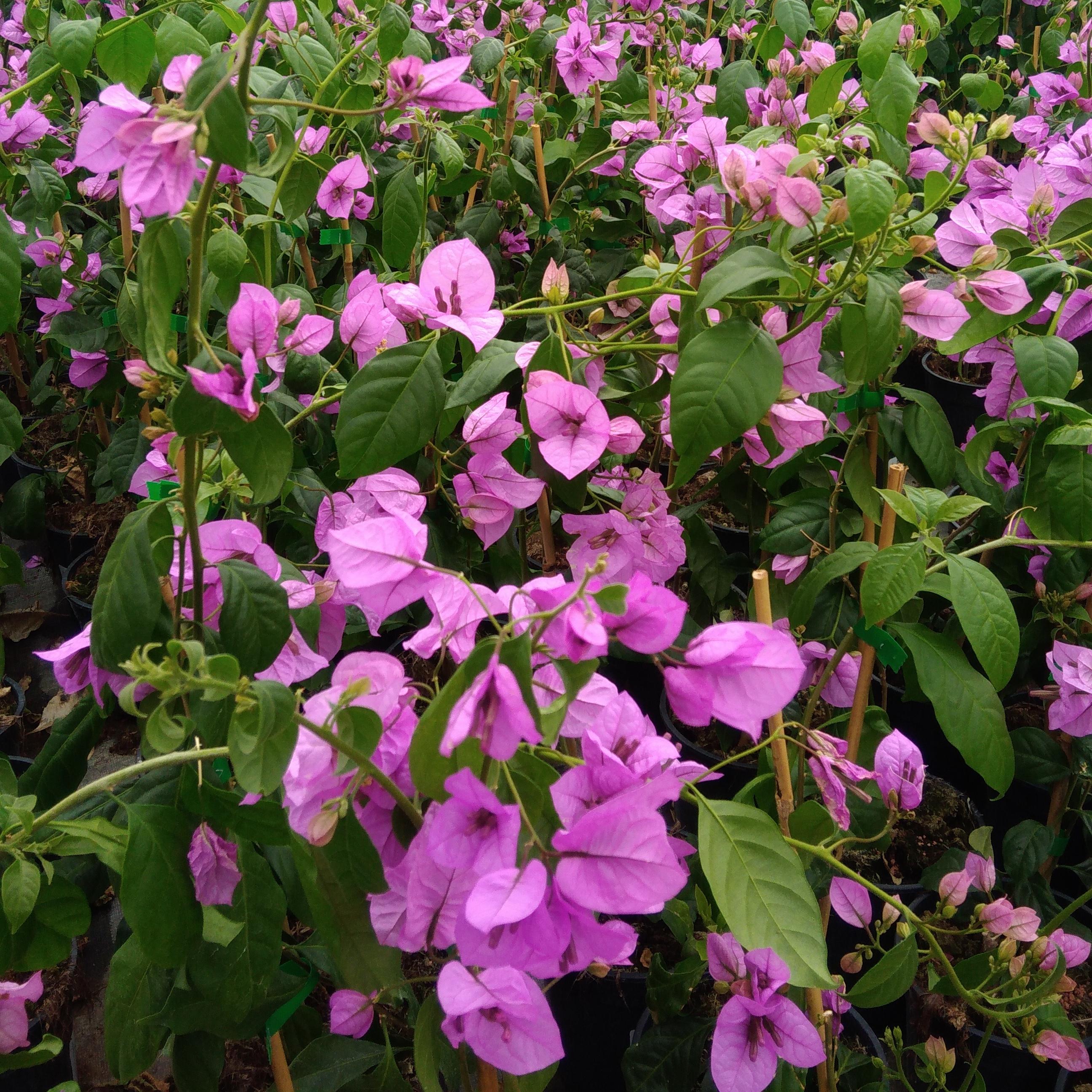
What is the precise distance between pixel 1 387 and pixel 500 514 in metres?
2.51

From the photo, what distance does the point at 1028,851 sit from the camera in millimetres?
1308

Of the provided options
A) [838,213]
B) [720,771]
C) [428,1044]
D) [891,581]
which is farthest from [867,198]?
[720,771]

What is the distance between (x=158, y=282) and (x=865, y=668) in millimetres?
745

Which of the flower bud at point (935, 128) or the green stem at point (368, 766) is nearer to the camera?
the green stem at point (368, 766)

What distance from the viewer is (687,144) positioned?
1.28m

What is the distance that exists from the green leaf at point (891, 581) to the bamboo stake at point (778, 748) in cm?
9

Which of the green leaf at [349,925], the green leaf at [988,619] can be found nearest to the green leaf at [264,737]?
Answer: the green leaf at [349,925]

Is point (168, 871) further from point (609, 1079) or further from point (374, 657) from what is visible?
point (609, 1079)

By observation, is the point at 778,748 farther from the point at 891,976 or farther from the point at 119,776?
the point at 119,776

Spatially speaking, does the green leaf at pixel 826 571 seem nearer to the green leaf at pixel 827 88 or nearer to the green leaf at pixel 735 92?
the green leaf at pixel 827 88

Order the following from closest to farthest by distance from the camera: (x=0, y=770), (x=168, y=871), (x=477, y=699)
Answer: (x=477, y=699)
(x=168, y=871)
(x=0, y=770)

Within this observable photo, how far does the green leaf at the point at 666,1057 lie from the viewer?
1003mm

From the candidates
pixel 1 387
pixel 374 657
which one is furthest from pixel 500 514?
pixel 1 387

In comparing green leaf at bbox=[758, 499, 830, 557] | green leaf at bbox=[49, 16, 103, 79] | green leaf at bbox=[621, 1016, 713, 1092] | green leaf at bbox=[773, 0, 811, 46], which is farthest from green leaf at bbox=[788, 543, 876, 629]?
green leaf at bbox=[773, 0, 811, 46]
